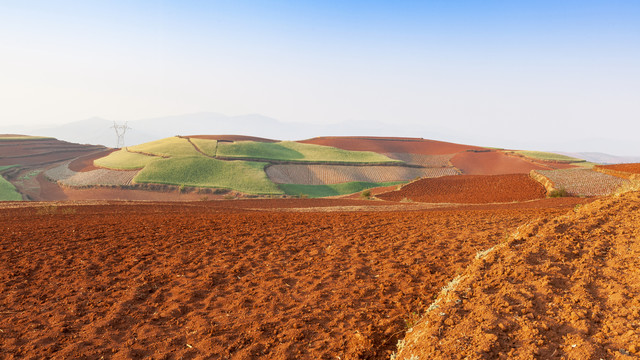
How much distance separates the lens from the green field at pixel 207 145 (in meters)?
79.2

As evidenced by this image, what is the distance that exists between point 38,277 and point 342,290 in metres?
8.04

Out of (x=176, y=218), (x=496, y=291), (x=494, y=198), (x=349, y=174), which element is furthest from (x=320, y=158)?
(x=496, y=291)

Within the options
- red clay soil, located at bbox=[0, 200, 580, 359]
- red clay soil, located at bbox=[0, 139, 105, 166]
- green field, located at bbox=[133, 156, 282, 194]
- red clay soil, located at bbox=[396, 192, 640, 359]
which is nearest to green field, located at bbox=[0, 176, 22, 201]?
green field, located at bbox=[133, 156, 282, 194]

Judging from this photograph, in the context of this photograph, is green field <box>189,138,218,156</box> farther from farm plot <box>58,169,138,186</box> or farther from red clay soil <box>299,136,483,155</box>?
red clay soil <box>299,136,483,155</box>

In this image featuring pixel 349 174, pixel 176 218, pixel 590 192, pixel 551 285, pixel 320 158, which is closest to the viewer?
pixel 551 285

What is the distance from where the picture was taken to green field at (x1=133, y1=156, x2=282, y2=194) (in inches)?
2312

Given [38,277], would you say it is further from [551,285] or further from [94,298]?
[551,285]

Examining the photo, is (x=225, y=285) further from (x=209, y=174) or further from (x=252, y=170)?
(x=252, y=170)

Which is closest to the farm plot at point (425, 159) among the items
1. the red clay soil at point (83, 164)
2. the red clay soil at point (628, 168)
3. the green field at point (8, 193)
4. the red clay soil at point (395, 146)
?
the red clay soil at point (395, 146)

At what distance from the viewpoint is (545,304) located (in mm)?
6027

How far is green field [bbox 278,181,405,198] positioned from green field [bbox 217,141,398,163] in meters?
14.1

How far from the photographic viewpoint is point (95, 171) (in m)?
66.3

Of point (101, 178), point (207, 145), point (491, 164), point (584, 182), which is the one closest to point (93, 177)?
point (101, 178)

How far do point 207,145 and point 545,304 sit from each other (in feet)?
277
